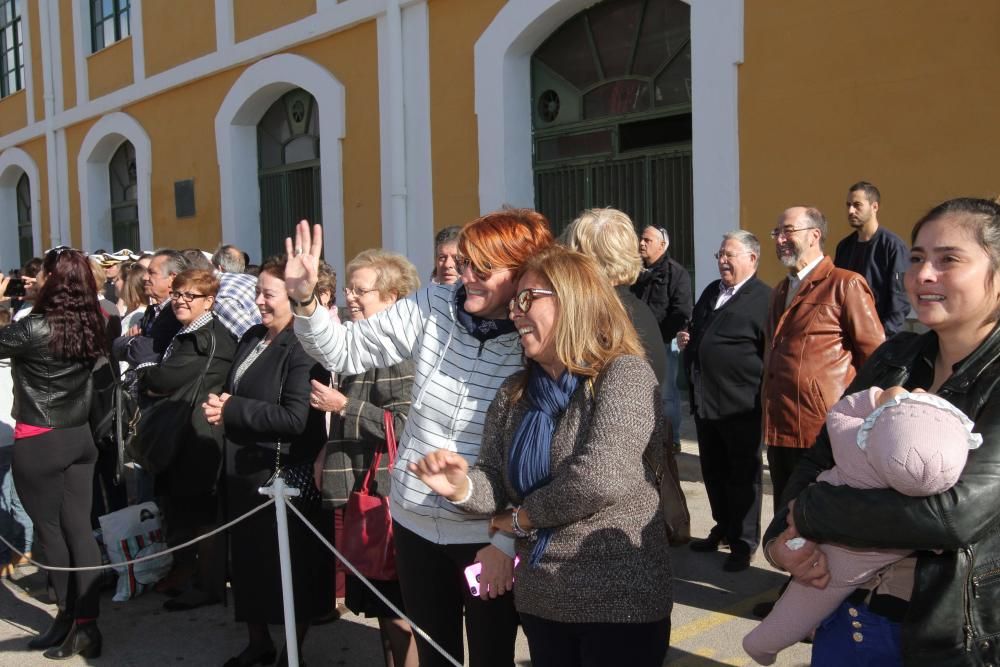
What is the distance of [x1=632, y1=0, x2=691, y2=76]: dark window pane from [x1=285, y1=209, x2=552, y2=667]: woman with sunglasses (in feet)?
21.5

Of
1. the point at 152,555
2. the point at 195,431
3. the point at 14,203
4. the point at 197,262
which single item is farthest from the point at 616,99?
the point at 14,203

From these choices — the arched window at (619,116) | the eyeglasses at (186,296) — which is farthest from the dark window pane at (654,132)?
the eyeglasses at (186,296)

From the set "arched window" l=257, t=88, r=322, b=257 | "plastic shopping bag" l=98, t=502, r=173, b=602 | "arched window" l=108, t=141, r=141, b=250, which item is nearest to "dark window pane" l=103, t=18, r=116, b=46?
"arched window" l=108, t=141, r=141, b=250

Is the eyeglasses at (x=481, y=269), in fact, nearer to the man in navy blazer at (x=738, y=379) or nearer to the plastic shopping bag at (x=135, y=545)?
the man in navy blazer at (x=738, y=379)

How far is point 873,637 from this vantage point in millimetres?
2125

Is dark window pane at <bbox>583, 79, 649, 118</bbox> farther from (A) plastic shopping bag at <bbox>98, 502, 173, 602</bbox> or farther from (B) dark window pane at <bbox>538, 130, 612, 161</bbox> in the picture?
(A) plastic shopping bag at <bbox>98, 502, 173, 602</bbox>

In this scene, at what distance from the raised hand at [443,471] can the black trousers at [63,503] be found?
2.57 m

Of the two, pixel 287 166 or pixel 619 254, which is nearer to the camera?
pixel 619 254

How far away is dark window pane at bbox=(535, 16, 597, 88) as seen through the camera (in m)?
9.60

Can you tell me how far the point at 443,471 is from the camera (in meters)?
2.38

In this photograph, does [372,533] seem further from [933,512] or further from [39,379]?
[933,512]

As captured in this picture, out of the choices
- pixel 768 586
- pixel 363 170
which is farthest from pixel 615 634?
pixel 363 170

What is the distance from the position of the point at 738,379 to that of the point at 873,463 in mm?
2956

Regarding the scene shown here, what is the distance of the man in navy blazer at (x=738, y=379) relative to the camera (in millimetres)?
4824
